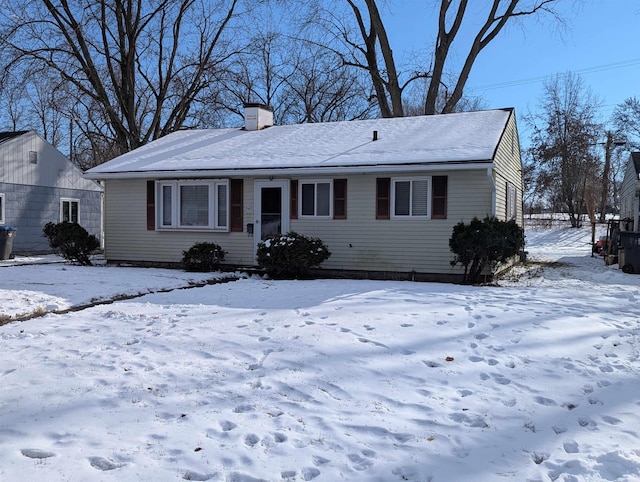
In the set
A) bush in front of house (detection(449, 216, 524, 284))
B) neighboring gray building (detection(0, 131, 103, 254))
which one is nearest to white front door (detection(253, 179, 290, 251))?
bush in front of house (detection(449, 216, 524, 284))

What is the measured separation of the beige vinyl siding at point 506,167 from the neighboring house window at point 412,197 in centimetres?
135

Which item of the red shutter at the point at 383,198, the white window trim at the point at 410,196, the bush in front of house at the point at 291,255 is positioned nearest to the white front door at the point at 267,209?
the bush in front of house at the point at 291,255

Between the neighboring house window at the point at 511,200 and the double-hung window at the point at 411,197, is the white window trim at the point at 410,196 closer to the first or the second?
the double-hung window at the point at 411,197

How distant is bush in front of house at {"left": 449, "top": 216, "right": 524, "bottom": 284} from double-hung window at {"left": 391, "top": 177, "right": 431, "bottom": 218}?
123 centimetres

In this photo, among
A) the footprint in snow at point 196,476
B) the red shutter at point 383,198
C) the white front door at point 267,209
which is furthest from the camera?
the white front door at point 267,209

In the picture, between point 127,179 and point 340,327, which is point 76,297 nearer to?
point 340,327

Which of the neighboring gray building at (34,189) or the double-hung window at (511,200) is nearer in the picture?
the double-hung window at (511,200)

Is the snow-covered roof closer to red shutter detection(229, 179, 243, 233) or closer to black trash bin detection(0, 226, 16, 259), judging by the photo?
red shutter detection(229, 179, 243, 233)

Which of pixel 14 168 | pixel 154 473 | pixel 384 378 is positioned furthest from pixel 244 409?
pixel 14 168

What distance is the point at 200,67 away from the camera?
25125 millimetres

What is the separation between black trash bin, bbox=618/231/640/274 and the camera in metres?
13.4

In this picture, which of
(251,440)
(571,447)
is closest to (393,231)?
(571,447)

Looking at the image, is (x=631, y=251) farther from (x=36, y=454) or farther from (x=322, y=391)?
(x=36, y=454)

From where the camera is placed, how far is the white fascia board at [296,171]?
11219mm
